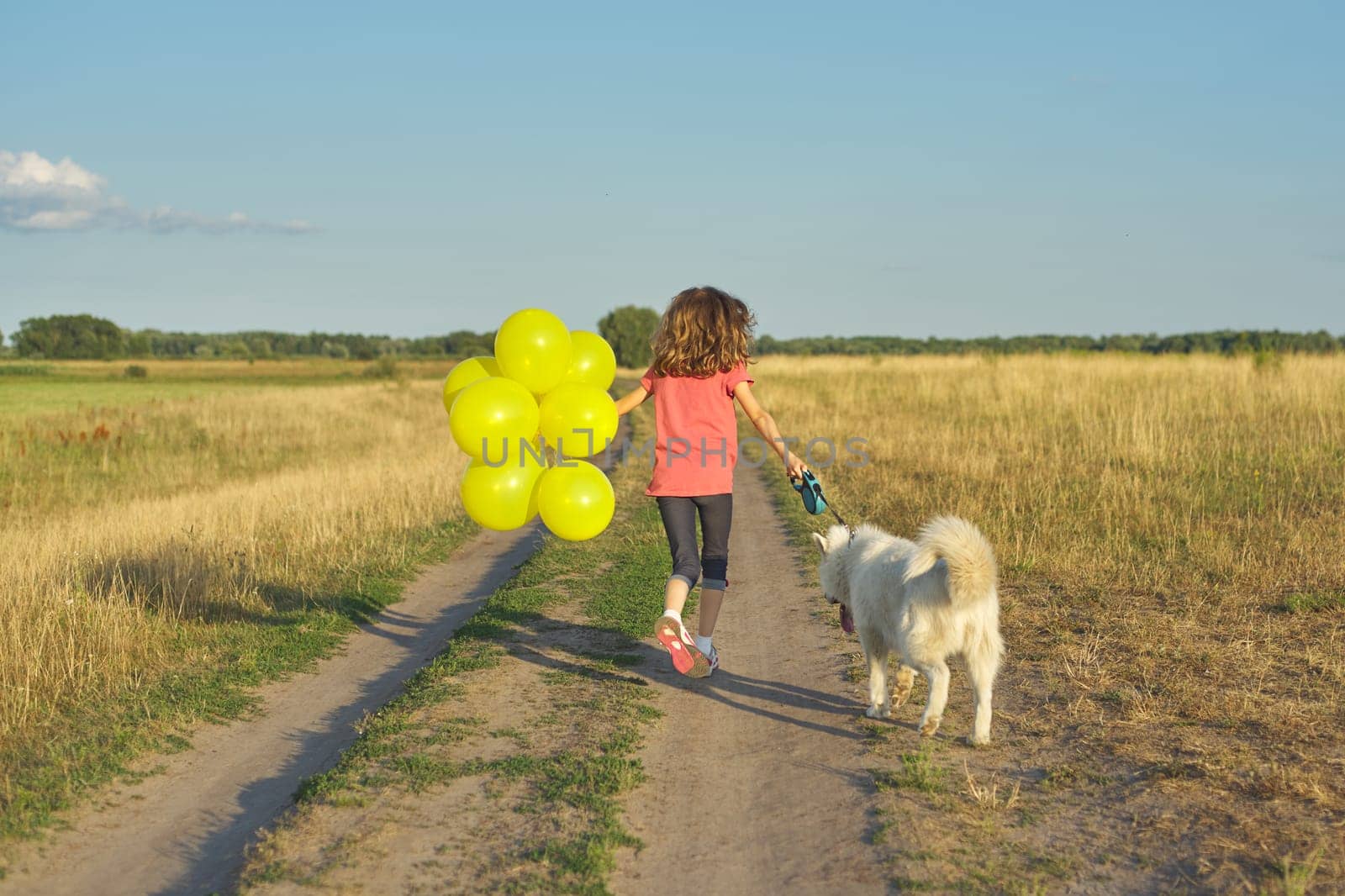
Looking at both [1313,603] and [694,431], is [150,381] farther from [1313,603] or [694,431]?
[1313,603]

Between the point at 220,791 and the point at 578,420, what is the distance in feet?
9.59

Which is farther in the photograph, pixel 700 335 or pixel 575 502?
pixel 575 502

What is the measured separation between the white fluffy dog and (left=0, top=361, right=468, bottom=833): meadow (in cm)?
415

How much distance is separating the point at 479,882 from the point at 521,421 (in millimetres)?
3143

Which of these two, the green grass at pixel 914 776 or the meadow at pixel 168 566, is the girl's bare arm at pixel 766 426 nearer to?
the green grass at pixel 914 776

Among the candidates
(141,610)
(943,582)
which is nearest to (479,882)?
(943,582)

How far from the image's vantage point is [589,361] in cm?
684

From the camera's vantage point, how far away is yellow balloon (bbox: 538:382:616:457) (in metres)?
6.40

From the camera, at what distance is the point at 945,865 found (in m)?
3.80

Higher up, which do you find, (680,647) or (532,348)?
(532,348)

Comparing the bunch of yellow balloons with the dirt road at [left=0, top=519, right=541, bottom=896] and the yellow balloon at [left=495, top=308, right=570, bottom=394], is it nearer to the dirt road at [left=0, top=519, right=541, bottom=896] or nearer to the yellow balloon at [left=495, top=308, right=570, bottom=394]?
the yellow balloon at [left=495, top=308, right=570, bottom=394]

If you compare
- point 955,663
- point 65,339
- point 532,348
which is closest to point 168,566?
point 532,348

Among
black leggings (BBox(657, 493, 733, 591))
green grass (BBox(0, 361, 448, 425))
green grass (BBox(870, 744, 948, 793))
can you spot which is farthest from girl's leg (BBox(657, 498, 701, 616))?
green grass (BBox(0, 361, 448, 425))

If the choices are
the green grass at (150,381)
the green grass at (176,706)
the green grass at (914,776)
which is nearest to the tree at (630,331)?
the green grass at (150,381)
